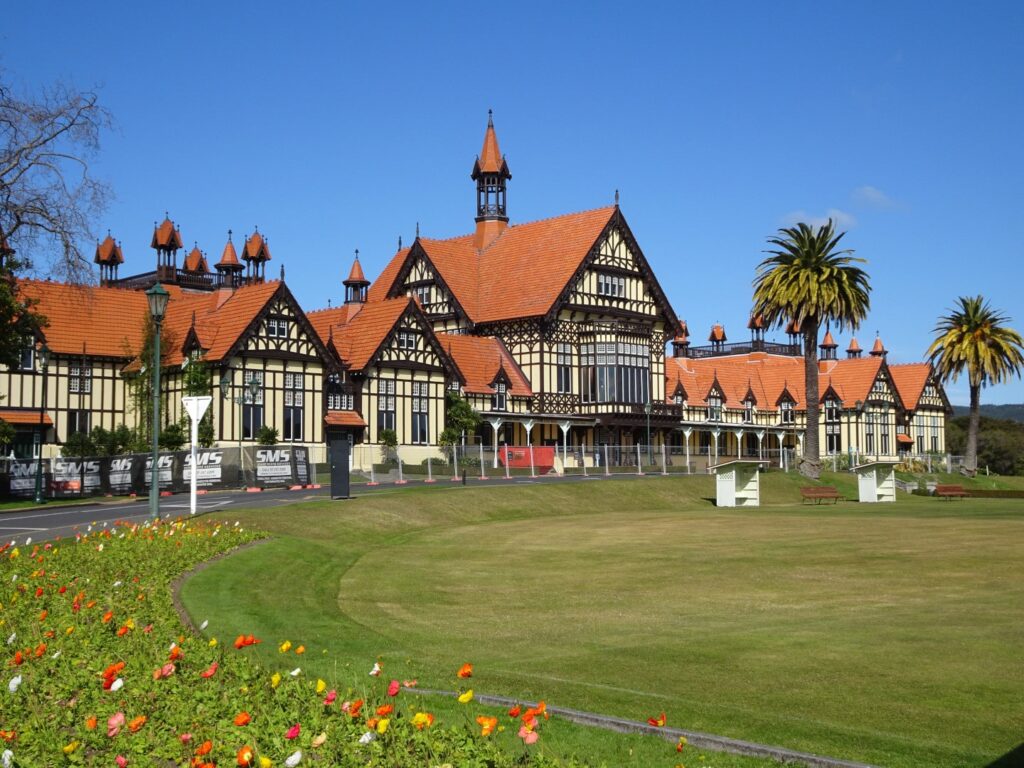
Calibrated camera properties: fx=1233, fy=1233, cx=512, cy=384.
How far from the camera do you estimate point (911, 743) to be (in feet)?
36.0

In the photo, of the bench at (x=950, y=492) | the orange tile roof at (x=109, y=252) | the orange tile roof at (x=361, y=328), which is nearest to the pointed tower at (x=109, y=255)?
the orange tile roof at (x=109, y=252)

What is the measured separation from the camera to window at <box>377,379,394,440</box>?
6956 cm

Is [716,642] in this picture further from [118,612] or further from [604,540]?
[604,540]

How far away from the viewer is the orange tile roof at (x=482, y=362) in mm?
77875

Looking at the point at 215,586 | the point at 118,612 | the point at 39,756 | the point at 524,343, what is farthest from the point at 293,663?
the point at 524,343

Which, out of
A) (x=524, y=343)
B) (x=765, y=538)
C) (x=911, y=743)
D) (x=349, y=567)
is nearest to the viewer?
(x=911, y=743)

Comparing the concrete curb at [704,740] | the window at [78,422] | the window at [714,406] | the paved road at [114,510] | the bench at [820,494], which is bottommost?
the bench at [820,494]

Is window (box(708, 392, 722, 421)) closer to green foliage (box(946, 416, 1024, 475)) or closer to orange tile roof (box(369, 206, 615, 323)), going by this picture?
orange tile roof (box(369, 206, 615, 323))

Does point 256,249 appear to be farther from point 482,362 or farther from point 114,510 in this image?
point 114,510

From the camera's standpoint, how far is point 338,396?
225ft

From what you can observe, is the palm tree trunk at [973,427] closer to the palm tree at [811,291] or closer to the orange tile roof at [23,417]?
the palm tree at [811,291]

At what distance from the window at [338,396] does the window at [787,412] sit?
5096 cm

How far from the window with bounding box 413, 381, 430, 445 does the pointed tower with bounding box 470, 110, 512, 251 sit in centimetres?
2480

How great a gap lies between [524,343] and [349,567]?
5727 cm
